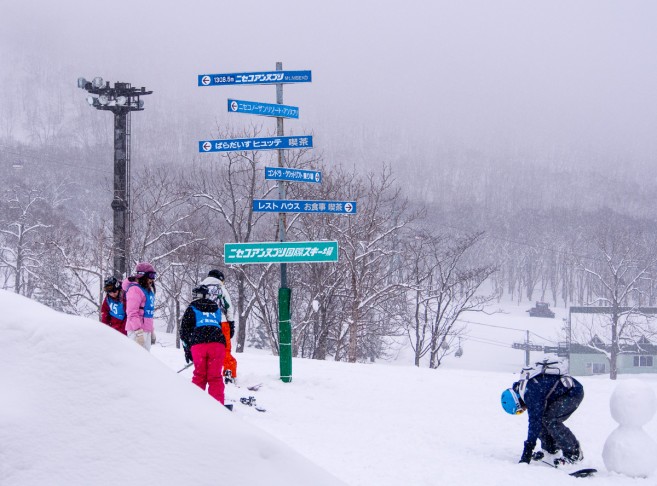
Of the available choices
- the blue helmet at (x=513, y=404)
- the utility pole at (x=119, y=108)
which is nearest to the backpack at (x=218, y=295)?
the blue helmet at (x=513, y=404)

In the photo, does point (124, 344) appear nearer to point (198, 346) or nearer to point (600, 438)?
point (198, 346)

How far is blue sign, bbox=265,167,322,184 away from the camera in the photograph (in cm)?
962

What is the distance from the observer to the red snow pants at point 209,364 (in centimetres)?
674

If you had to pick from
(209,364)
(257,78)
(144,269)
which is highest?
(257,78)

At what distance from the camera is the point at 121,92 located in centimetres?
1862

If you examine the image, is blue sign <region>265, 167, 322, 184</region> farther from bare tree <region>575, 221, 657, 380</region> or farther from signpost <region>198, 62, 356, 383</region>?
bare tree <region>575, 221, 657, 380</region>

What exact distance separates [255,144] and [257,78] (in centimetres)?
105

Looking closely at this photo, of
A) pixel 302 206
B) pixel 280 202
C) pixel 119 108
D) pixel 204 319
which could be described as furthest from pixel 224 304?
pixel 119 108

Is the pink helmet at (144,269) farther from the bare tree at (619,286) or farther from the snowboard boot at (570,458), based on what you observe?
the bare tree at (619,286)

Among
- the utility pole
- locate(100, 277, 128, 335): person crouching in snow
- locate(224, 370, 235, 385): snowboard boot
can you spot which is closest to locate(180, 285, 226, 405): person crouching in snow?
locate(224, 370, 235, 385): snowboard boot

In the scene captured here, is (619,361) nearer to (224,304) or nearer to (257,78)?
(257,78)

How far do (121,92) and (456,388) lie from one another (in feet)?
44.6

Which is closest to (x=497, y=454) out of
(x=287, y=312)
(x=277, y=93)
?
(x=287, y=312)

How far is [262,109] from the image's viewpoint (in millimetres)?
9836
